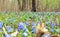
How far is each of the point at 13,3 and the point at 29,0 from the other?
1229 mm

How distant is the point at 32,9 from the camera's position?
15.3m

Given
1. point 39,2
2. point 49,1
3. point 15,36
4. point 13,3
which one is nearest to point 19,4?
point 13,3

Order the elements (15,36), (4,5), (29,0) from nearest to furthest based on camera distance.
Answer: (15,36), (4,5), (29,0)

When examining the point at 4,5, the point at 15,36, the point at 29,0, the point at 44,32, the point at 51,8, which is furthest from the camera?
the point at 51,8

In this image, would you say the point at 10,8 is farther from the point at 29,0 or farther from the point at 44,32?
the point at 44,32

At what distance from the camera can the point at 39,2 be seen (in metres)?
17.2

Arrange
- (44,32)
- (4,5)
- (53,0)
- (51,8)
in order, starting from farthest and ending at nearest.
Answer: (53,0), (51,8), (4,5), (44,32)

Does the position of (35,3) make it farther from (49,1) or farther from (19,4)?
(49,1)

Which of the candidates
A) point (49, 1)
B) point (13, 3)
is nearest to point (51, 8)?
point (49, 1)

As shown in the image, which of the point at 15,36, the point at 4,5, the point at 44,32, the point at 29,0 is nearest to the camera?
the point at 44,32

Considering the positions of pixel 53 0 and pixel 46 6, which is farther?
pixel 53 0

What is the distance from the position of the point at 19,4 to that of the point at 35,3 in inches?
45.9

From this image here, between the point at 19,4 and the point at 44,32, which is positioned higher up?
the point at 44,32

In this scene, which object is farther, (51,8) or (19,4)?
(51,8)
